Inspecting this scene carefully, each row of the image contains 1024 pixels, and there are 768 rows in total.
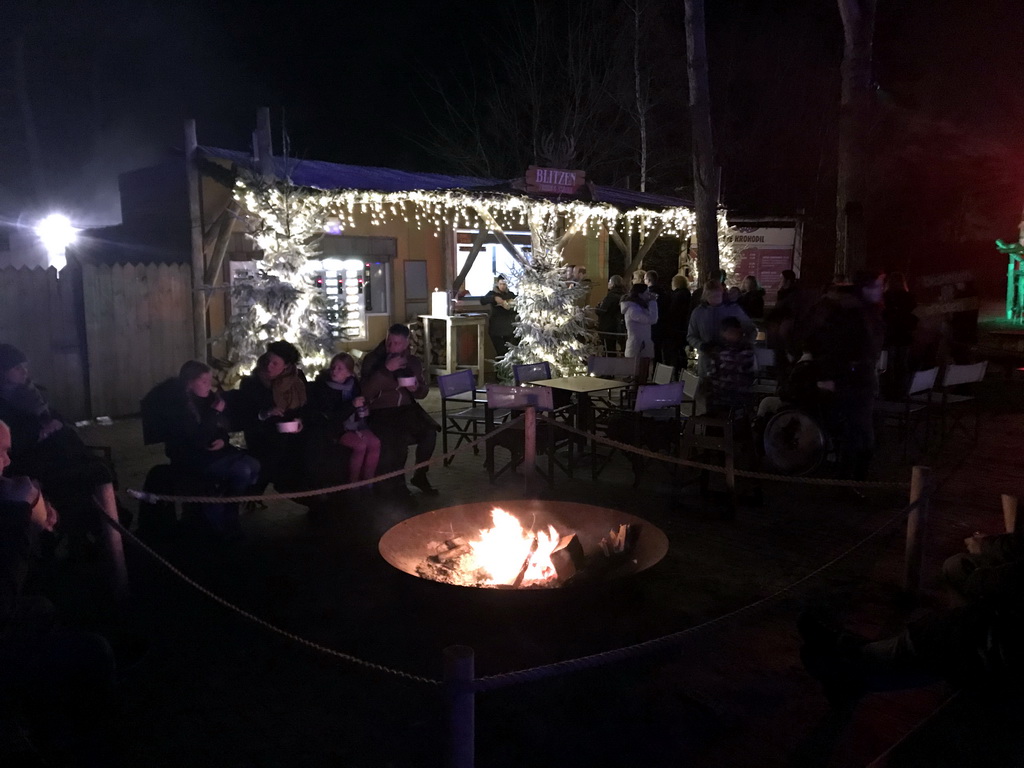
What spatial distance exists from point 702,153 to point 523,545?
9706 millimetres

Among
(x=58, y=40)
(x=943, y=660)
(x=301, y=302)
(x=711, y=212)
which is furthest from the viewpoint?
(x=58, y=40)

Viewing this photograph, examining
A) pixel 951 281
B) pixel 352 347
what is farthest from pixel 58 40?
pixel 951 281

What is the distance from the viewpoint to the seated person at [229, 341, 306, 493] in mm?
6137

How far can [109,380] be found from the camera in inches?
389

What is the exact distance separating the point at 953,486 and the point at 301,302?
7.12 metres

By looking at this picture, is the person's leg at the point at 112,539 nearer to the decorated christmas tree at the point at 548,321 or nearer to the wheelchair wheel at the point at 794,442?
the wheelchair wheel at the point at 794,442

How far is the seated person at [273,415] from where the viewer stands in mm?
6137

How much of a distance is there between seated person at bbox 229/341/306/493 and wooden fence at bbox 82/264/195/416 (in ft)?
14.7

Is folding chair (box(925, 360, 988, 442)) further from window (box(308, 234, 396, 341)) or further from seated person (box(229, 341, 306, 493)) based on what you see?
window (box(308, 234, 396, 341))

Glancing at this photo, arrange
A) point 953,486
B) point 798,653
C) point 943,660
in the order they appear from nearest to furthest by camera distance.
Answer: point 943,660
point 798,653
point 953,486

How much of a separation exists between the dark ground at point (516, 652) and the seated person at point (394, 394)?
62 centimetres

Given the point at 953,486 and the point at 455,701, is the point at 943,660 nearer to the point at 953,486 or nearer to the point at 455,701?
the point at 455,701

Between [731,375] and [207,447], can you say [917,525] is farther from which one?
[207,447]

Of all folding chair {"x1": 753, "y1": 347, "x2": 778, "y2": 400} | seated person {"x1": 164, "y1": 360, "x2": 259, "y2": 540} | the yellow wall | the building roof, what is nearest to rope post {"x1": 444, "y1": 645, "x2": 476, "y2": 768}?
seated person {"x1": 164, "y1": 360, "x2": 259, "y2": 540}
